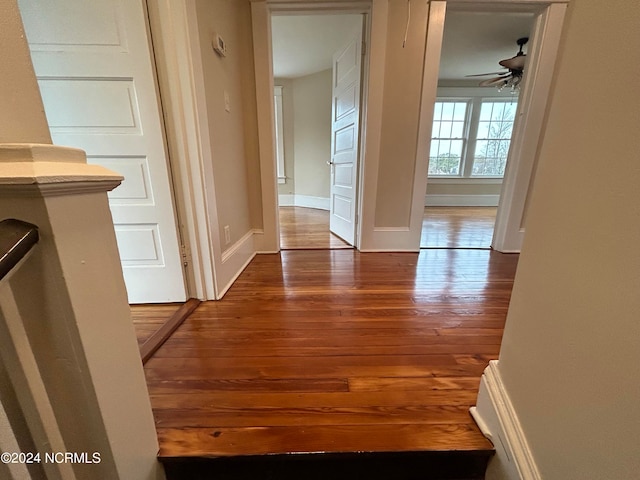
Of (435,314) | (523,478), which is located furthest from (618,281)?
(435,314)

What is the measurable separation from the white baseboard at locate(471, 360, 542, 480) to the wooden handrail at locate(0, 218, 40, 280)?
1110 mm

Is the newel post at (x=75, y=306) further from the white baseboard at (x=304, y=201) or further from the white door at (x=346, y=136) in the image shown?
the white baseboard at (x=304, y=201)

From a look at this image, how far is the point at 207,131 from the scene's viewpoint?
1.38 m

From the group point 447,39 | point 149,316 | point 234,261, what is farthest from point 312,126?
point 149,316

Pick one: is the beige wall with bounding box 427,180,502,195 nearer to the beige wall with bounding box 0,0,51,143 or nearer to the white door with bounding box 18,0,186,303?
the white door with bounding box 18,0,186,303

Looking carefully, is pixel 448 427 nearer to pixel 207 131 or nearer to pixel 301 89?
pixel 207 131

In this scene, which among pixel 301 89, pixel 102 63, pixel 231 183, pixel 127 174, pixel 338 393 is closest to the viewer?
pixel 338 393

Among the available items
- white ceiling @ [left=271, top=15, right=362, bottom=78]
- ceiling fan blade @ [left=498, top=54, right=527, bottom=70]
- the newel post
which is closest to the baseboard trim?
the newel post

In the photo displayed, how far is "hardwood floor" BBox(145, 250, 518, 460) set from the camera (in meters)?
0.76

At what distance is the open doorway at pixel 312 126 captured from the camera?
271 centimetres

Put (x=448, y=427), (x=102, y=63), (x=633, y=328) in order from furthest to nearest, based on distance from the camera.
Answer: (x=102, y=63), (x=448, y=427), (x=633, y=328)

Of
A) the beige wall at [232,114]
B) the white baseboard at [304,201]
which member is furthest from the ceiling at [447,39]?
the white baseboard at [304,201]

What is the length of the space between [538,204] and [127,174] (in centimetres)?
168

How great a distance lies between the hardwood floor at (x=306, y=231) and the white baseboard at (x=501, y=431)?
1.83 m
